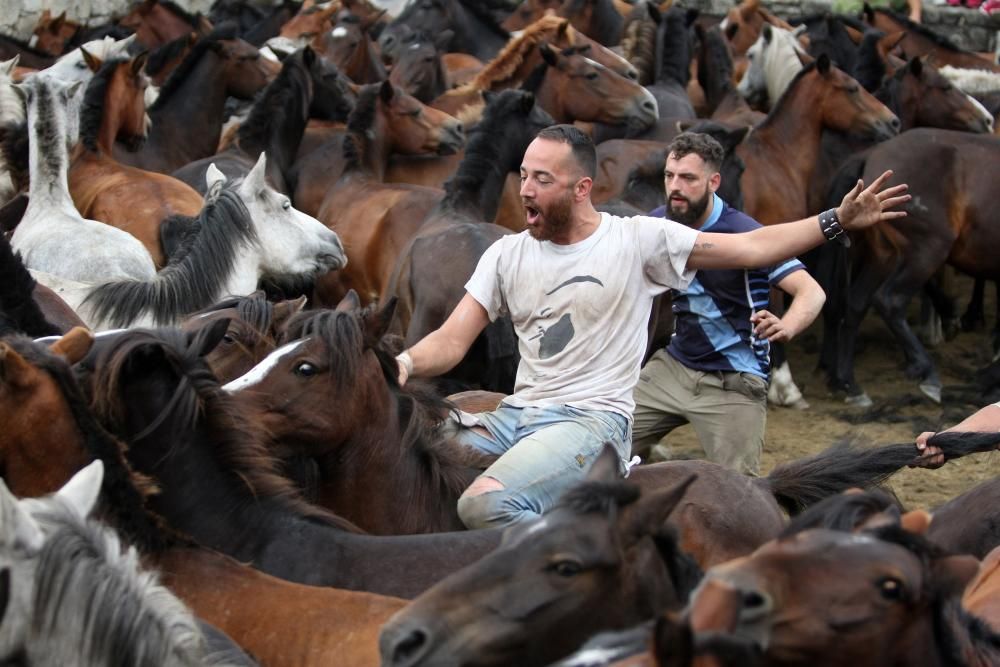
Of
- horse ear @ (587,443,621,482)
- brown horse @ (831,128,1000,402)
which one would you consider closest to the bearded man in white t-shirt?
horse ear @ (587,443,621,482)

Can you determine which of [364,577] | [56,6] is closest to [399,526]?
[364,577]

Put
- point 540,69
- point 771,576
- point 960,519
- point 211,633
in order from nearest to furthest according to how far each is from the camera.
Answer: point 771,576, point 211,633, point 960,519, point 540,69

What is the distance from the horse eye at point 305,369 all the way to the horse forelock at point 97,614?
66.0 inches

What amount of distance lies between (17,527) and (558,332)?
7.79 ft

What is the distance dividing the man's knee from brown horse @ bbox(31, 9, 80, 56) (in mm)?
10533

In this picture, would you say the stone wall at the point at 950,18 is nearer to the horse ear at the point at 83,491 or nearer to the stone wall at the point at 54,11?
the stone wall at the point at 54,11

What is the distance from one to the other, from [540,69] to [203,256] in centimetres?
551

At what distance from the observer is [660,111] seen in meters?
12.6

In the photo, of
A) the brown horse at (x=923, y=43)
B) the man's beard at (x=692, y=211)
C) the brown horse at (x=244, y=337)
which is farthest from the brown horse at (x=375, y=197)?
the brown horse at (x=923, y=43)

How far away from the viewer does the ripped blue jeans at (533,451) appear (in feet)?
13.9

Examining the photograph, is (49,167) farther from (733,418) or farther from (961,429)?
(961,429)

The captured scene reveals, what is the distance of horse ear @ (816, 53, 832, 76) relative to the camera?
432 inches

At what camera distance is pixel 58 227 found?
729 cm

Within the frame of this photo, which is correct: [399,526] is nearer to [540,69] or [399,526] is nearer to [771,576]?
[771,576]
